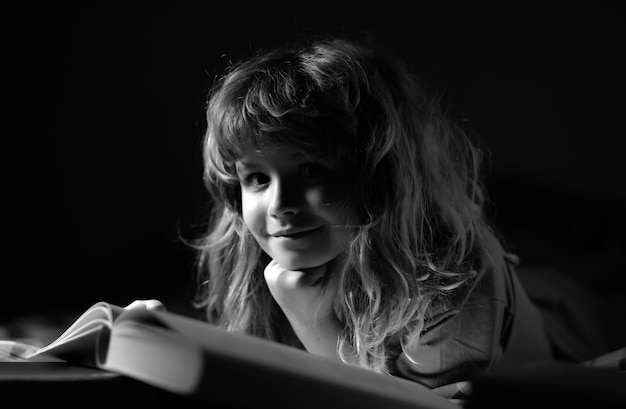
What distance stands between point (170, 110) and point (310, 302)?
108 centimetres

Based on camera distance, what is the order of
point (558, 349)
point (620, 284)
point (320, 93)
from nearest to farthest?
point (320, 93) → point (558, 349) → point (620, 284)

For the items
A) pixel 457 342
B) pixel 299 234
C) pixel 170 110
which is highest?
pixel 170 110

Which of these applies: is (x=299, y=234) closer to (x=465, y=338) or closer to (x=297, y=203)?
(x=297, y=203)

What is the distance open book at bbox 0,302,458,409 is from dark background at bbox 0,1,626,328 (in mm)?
1152

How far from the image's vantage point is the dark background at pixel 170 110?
5.59 feet

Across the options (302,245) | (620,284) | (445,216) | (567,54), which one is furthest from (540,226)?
(302,245)

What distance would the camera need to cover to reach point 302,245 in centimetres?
78

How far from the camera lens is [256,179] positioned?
31.6 inches

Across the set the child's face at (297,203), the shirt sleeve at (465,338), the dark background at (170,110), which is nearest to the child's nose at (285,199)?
the child's face at (297,203)

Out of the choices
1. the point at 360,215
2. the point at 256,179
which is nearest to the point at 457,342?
the point at 360,215

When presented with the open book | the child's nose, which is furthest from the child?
the open book

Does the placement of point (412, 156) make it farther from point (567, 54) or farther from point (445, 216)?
point (567, 54)

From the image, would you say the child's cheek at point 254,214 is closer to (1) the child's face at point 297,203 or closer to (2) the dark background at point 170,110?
(1) the child's face at point 297,203

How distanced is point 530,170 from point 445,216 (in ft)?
3.26
